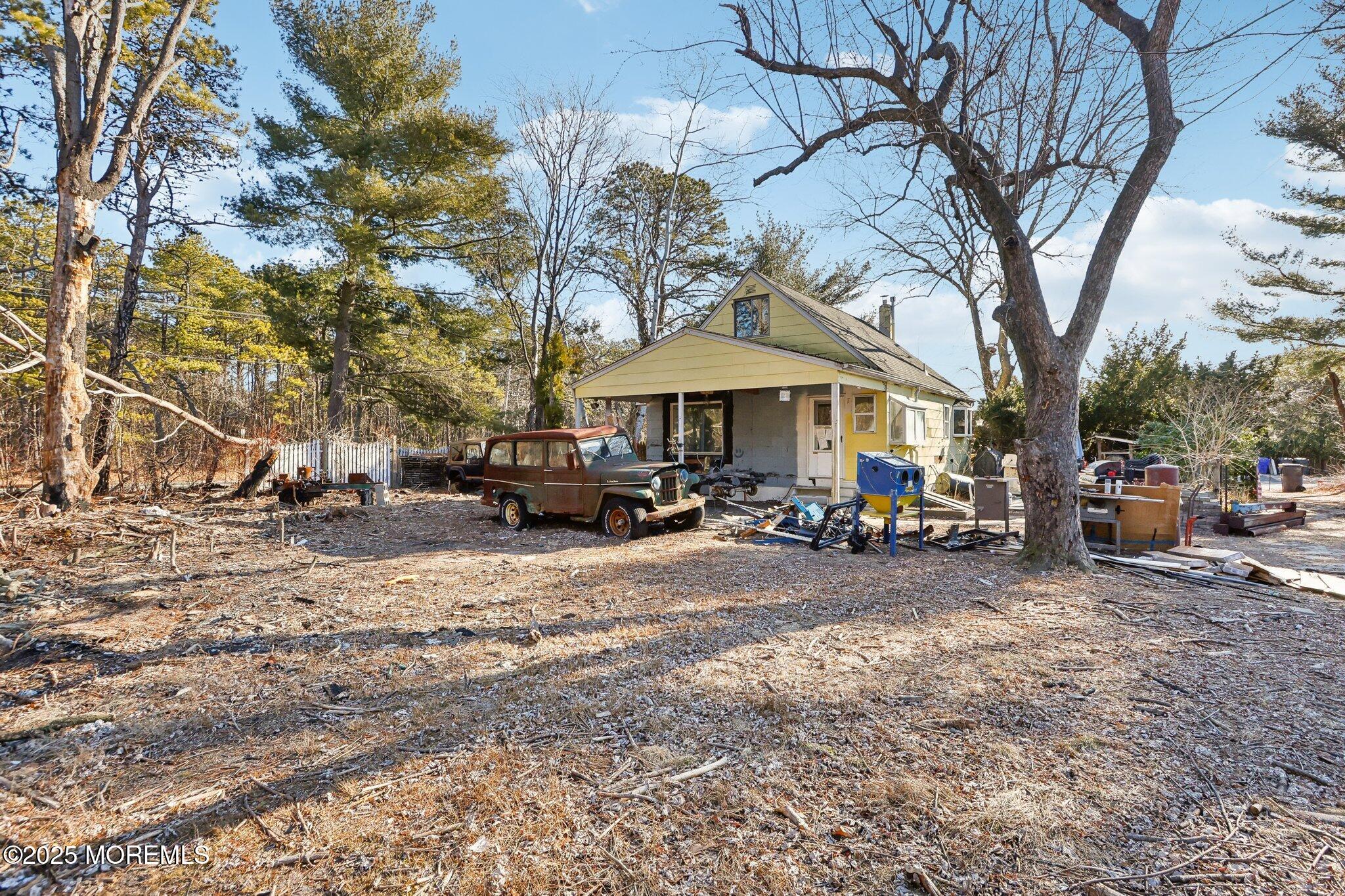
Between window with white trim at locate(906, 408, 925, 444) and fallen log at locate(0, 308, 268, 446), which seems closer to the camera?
fallen log at locate(0, 308, 268, 446)

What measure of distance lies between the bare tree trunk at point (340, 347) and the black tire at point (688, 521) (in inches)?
501

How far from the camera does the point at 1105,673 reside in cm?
375

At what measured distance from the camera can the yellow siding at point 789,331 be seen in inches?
556

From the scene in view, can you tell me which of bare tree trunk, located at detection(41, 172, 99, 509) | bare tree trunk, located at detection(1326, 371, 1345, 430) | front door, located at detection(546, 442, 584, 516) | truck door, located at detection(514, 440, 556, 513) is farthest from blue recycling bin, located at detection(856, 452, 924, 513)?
bare tree trunk, located at detection(1326, 371, 1345, 430)

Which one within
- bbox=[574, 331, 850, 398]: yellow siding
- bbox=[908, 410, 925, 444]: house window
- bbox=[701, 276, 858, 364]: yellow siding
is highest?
bbox=[701, 276, 858, 364]: yellow siding

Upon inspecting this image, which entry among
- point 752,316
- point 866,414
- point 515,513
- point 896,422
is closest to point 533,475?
point 515,513

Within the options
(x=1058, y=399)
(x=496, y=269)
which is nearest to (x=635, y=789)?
(x=1058, y=399)

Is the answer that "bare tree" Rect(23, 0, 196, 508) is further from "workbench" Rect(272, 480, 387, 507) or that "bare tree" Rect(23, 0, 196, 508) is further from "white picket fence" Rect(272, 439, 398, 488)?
"white picket fence" Rect(272, 439, 398, 488)

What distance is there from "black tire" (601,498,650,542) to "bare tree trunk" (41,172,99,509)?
8.05 meters

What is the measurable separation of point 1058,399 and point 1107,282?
1.54m

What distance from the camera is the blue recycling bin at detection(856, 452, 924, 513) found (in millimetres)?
7492

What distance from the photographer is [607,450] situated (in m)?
9.55

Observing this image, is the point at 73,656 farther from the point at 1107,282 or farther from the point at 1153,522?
the point at 1153,522

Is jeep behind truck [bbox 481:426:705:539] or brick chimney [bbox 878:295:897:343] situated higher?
brick chimney [bbox 878:295:897:343]
